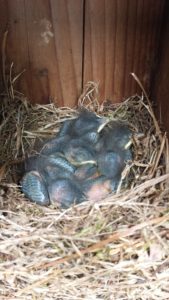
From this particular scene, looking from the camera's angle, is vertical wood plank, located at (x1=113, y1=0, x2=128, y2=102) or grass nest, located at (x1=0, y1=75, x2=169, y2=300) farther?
vertical wood plank, located at (x1=113, y1=0, x2=128, y2=102)

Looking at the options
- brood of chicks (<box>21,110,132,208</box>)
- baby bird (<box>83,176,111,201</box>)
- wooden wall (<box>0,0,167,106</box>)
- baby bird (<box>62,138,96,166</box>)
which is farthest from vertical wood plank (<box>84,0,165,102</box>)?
baby bird (<box>83,176,111,201</box>)

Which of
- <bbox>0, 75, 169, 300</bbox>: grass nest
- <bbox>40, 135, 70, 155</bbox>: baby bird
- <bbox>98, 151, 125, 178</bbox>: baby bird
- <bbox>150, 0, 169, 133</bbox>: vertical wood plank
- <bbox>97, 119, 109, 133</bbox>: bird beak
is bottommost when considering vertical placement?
<bbox>0, 75, 169, 300</bbox>: grass nest

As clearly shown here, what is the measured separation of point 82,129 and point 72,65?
0.65 feet

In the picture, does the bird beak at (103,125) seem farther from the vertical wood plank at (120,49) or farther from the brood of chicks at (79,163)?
the vertical wood plank at (120,49)

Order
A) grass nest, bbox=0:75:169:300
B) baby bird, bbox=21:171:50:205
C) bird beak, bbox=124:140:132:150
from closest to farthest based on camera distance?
1. grass nest, bbox=0:75:169:300
2. baby bird, bbox=21:171:50:205
3. bird beak, bbox=124:140:132:150

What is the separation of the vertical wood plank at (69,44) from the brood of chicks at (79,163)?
109 mm

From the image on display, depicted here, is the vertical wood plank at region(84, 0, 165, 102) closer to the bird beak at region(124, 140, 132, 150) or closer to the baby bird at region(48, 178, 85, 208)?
the bird beak at region(124, 140, 132, 150)

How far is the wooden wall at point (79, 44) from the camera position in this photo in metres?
1.41

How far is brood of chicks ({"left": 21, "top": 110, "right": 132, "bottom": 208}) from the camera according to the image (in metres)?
1.33

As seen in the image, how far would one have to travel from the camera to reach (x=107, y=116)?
5.20 ft

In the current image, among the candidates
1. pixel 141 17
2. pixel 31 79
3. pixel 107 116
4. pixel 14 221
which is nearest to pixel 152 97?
pixel 107 116

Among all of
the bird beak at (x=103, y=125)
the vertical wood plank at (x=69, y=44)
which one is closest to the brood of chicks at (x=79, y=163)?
the bird beak at (x=103, y=125)

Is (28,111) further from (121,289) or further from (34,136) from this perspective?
(121,289)

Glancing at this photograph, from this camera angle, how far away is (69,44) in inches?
58.2
